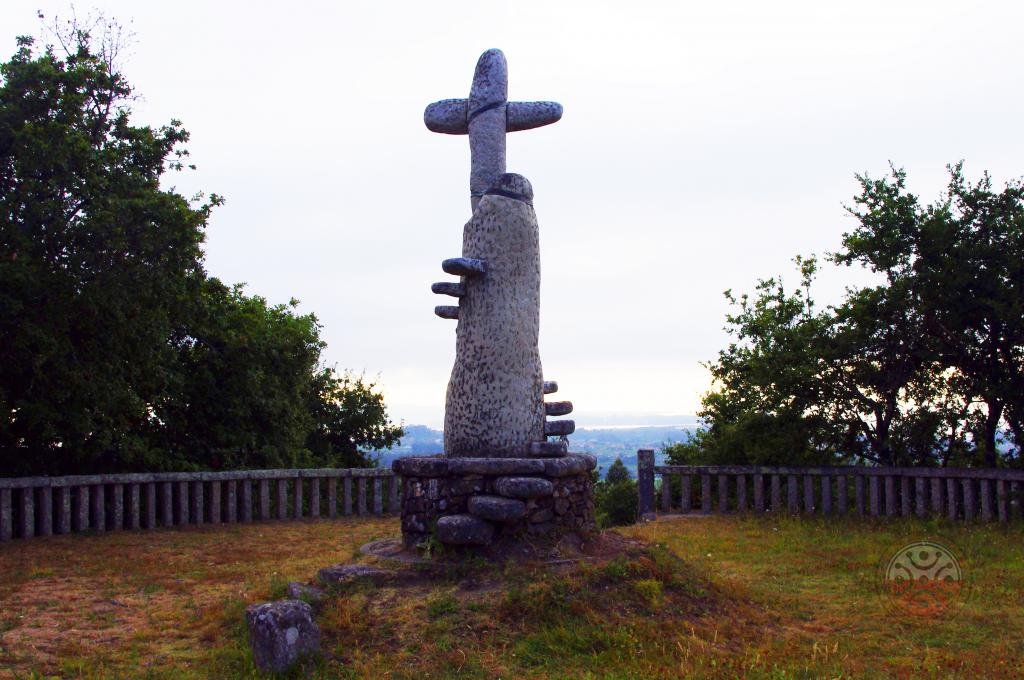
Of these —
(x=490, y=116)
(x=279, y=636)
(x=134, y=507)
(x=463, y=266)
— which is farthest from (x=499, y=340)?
(x=134, y=507)

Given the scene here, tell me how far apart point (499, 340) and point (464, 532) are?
6.80ft

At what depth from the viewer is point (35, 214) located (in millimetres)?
12305

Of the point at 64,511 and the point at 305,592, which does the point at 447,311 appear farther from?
the point at 64,511

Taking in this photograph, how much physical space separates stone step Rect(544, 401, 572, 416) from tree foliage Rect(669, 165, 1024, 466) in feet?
19.7

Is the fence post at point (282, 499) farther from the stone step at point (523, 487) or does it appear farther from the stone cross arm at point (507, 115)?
the stone step at point (523, 487)

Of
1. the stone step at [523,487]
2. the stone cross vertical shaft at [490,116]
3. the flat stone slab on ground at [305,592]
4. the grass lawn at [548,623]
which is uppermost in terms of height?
the stone cross vertical shaft at [490,116]

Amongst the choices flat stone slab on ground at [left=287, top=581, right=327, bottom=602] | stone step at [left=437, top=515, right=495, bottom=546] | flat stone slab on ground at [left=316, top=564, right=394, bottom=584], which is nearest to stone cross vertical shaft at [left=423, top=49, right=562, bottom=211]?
stone step at [left=437, top=515, right=495, bottom=546]

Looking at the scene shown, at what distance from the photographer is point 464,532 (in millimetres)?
8383

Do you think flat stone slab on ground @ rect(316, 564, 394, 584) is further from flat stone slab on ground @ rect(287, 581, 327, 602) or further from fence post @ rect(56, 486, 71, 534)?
fence post @ rect(56, 486, 71, 534)

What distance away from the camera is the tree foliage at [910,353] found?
1375 centimetres

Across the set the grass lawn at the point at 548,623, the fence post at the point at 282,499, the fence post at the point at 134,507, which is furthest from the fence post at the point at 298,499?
the grass lawn at the point at 548,623

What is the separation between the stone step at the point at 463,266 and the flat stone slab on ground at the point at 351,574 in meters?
3.02

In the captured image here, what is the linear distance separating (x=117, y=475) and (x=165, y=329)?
2.33m

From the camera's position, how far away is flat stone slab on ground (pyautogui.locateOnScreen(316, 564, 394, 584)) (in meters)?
8.13
